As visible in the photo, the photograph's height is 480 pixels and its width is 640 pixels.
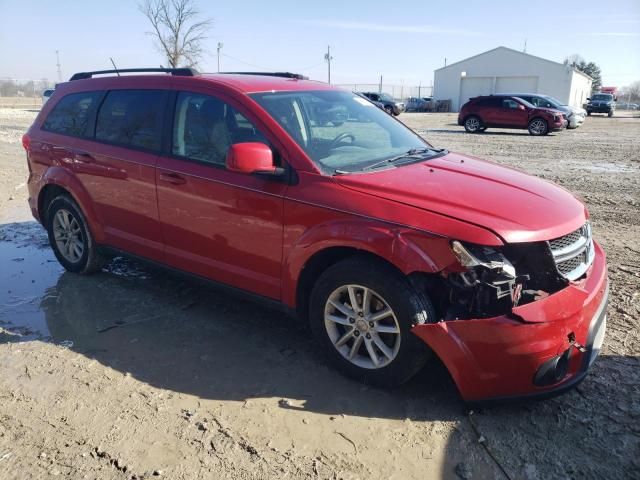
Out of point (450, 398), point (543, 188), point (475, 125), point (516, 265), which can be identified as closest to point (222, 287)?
point (450, 398)

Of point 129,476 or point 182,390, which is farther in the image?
point 182,390

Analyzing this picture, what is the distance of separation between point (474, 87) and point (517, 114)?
33480 millimetres

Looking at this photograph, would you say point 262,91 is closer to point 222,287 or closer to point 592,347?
point 222,287

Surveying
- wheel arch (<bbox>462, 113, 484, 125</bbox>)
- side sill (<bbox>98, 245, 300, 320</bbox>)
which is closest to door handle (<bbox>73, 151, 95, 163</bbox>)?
side sill (<bbox>98, 245, 300, 320</bbox>)

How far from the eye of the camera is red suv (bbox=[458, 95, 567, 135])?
20562 millimetres

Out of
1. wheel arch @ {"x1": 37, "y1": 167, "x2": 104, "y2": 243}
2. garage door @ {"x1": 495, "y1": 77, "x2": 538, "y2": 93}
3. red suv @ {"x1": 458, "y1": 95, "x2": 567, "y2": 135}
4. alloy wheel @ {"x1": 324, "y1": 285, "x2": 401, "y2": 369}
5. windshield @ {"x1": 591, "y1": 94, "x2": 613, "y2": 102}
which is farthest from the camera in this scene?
garage door @ {"x1": 495, "y1": 77, "x2": 538, "y2": 93}

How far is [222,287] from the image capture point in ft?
13.0

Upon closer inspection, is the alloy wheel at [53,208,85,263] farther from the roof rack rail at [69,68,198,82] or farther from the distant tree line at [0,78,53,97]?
the distant tree line at [0,78,53,97]

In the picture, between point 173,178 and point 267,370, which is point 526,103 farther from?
point 267,370

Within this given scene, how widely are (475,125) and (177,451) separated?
71.4 ft

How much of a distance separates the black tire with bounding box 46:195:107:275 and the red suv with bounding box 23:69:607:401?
210mm

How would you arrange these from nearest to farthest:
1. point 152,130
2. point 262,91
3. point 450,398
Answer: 1. point 450,398
2. point 262,91
3. point 152,130

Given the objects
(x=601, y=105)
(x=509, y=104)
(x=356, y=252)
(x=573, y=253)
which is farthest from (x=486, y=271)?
(x=601, y=105)

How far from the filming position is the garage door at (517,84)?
50.3 metres
